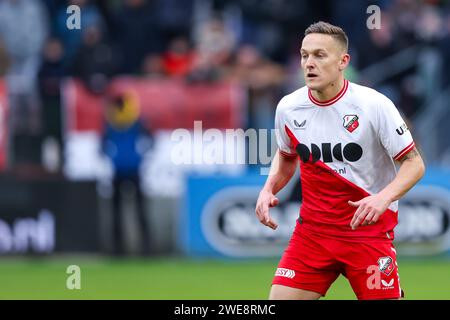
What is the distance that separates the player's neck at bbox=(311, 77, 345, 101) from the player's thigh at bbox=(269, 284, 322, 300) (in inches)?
48.7

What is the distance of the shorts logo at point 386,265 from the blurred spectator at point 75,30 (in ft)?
35.8

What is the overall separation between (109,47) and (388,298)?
10.8m

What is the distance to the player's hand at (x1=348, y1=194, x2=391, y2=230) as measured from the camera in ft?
22.0

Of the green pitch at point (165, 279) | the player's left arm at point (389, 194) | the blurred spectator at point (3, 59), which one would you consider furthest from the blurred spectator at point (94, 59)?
the player's left arm at point (389, 194)

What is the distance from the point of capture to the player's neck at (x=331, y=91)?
23.5 feet

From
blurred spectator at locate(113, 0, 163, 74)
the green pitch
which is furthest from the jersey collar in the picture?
blurred spectator at locate(113, 0, 163, 74)

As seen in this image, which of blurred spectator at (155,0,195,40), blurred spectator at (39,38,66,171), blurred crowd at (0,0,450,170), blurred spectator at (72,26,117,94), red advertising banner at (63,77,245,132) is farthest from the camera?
blurred spectator at (155,0,195,40)

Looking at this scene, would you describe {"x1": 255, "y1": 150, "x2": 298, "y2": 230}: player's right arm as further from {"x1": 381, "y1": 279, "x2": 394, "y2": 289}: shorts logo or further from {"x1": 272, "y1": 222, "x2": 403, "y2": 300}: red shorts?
{"x1": 381, "y1": 279, "x2": 394, "y2": 289}: shorts logo

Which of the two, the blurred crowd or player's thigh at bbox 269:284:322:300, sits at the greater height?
the blurred crowd

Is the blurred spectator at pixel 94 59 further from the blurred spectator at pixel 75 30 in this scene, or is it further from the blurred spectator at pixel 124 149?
the blurred spectator at pixel 124 149

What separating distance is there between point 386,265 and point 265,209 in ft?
2.78

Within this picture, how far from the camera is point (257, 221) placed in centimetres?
1561

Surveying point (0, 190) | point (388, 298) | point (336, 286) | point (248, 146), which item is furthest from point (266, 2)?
point (388, 298)

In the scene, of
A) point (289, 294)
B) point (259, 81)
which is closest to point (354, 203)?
point (289, 294)
